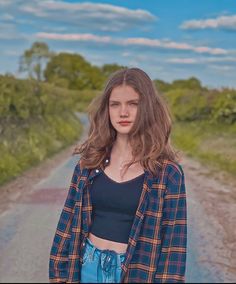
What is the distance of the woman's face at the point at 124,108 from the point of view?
7.43ft

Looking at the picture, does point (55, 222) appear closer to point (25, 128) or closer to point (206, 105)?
point (25, 128)

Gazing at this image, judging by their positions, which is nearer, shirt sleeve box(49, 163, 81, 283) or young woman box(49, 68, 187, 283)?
young woman box(49, 68, 187, 283)

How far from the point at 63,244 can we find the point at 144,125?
661 mm

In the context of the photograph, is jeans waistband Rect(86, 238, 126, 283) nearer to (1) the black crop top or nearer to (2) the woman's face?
(1) the black crop top

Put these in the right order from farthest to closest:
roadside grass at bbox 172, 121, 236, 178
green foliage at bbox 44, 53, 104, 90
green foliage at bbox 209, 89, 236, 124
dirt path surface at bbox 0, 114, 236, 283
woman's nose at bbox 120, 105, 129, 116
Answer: green foliage at bbox 44, 53, 104, 90 < green foliage at bbox 209, 89, 236, 124 < roadside grass at bbox 172, 121, 236, 178 < dirt path surface at bbox 0, 114, 236, 283 < woman's nose at bbox 120, 105, 129, 116

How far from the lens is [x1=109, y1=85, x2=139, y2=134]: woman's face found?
2266 mm

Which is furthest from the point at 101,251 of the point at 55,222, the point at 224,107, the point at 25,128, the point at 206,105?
the point at 206,105

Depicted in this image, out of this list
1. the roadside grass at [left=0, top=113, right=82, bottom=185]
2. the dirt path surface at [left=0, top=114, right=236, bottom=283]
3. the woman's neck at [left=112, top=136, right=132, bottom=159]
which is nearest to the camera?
the woman's neck at [left=112, top=136, right=132, bottom=159]

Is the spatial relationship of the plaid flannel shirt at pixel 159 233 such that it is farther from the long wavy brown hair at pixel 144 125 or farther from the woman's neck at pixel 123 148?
the woman's neck at pixel 123 148

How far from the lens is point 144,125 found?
230 centimetres

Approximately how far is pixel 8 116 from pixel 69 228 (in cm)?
1163

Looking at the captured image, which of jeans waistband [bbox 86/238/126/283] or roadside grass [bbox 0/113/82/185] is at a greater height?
jeans waistband [bbox 86/238/126/283]

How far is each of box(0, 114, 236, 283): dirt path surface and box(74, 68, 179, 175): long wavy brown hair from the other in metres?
0.73

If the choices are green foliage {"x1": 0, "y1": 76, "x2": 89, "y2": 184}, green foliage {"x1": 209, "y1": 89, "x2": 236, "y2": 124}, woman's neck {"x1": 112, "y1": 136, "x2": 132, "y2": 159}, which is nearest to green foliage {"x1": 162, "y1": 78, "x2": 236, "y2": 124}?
green foliage {"x1": 209, "y1": 89, "x2": 236, "y2": 124}
